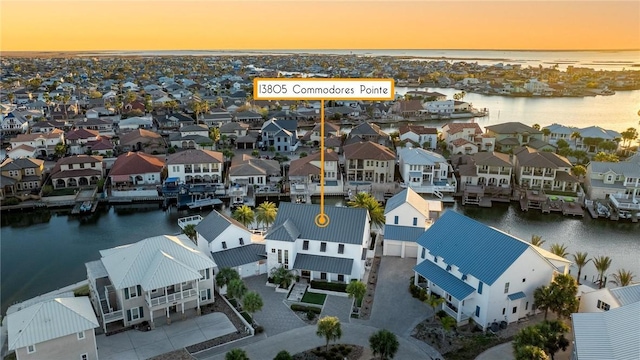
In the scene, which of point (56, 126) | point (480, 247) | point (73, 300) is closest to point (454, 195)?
point (480, 247)

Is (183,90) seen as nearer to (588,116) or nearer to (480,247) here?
(588,116)

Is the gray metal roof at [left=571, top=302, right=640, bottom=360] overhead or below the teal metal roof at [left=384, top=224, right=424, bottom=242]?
overhead

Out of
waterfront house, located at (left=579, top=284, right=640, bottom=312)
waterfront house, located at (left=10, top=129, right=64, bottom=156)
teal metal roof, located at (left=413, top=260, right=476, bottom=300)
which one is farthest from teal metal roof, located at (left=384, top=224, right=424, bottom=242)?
waterfront house, located at (left=10, top=129, right=64, bottom=156)

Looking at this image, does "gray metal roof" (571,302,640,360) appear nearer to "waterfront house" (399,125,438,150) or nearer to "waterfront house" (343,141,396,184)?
"waterfront house" (343,141,396,184)

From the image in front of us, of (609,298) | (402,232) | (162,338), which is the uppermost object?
(609,298)

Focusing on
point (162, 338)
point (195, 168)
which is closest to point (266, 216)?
point (162, 338)

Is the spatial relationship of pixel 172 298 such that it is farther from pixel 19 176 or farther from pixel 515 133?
pixel 515 133

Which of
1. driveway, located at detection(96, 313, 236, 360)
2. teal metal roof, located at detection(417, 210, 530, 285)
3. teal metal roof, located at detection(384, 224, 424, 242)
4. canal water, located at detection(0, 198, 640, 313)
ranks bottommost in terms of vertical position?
canal water, located at detection(0, 198, 640, 313)
